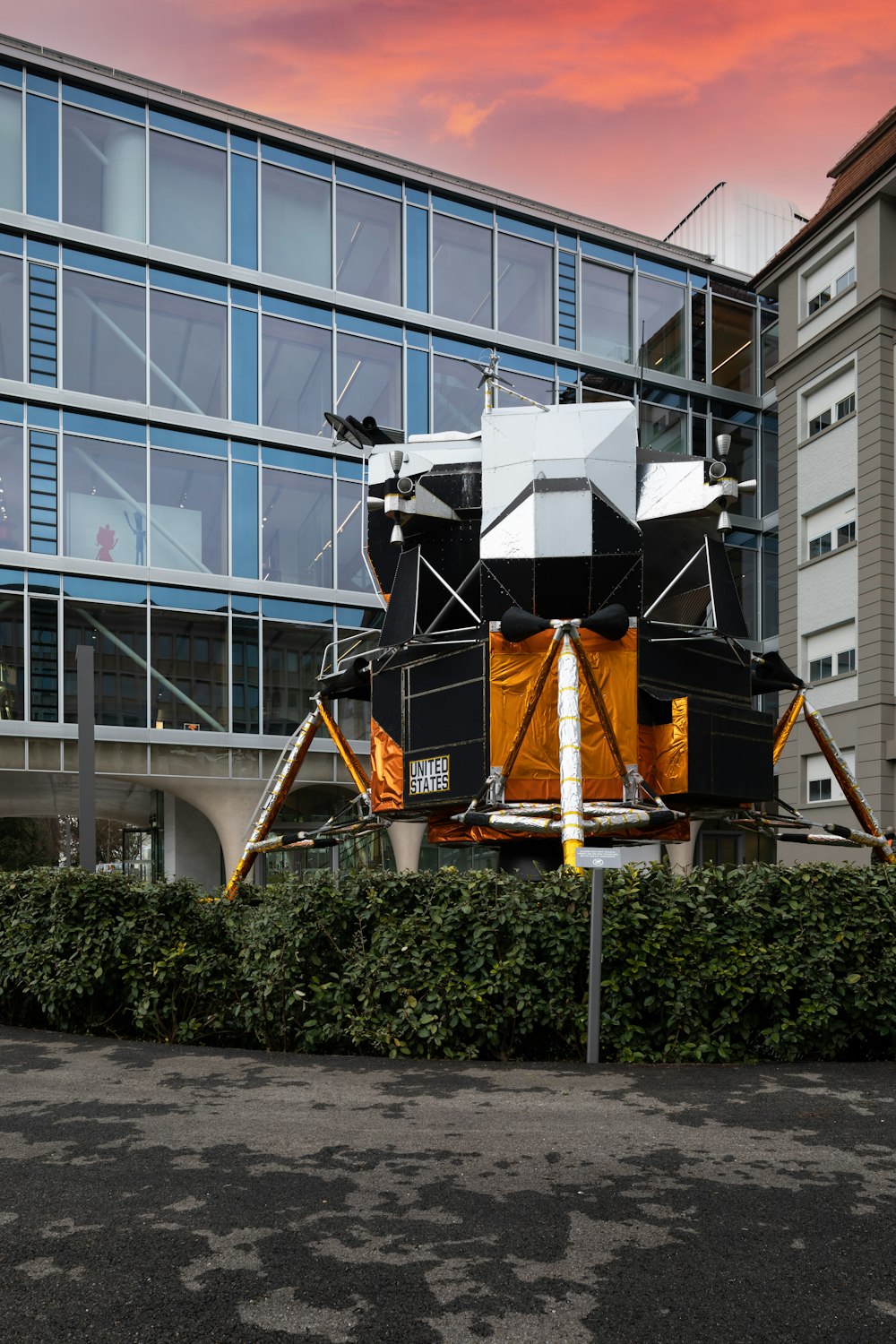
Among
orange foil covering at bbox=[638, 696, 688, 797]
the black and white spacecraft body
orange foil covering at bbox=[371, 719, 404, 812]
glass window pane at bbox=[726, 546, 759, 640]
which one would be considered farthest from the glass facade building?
orange foil covering at bbox=[638, 696, 688, 797]

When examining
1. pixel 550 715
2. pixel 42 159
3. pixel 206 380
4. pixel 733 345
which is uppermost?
pixel 42 159

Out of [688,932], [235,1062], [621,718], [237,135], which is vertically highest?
[237,135]

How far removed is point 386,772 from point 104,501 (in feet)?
56.8

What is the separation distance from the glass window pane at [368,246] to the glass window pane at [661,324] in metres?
9.06

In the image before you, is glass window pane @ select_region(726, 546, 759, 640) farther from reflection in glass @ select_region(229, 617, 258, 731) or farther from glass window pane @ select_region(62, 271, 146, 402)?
glass window pane @ select_region(62, 271, 146, 402)

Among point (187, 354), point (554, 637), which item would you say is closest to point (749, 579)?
point (187, 354)

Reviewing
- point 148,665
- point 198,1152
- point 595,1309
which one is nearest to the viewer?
point 595,1309

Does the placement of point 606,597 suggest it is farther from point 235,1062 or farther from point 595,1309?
point 595,1309

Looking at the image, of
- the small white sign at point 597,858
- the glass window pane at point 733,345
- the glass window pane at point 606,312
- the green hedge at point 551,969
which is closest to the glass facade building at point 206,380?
the glass window pane at point 606,312

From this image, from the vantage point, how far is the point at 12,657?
2981 centimetres

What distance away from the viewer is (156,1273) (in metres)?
5.41

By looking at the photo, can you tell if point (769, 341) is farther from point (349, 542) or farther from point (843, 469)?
point (349, 542)

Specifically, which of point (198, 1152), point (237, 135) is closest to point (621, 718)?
point (198, 1152)

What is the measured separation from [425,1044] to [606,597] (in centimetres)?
735
